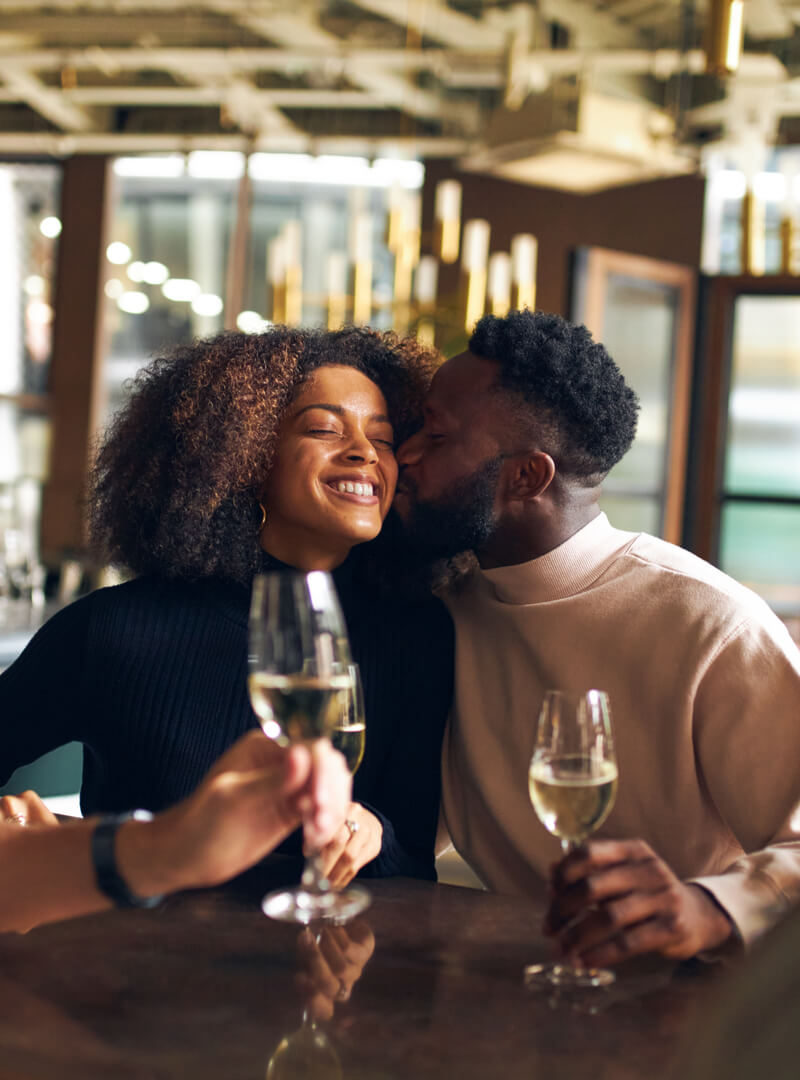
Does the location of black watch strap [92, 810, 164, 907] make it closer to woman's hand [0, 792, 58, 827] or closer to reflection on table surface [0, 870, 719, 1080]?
reflection on table surface [0, 870, 719, 1080]

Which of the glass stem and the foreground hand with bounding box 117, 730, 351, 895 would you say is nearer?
the foreground hand with bounding box 117, 730, 351, 895

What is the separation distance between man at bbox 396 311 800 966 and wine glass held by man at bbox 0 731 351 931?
0.45 metres

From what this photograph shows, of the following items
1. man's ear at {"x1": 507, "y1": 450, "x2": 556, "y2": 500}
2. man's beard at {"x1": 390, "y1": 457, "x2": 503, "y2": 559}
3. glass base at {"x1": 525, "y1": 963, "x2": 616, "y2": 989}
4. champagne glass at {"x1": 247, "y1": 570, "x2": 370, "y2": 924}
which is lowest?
glass base at {"x1": 525, "y1": 963, "x2": 616, "y2": 989}

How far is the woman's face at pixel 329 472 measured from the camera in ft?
5.42

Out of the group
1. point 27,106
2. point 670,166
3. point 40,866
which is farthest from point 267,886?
point 27,106

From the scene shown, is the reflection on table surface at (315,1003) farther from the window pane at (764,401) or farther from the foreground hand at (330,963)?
the window pane at (764,401)

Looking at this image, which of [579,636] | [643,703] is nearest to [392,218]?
[579,636]

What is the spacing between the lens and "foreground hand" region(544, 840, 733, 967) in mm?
1008

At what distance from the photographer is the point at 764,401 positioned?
18.7ft

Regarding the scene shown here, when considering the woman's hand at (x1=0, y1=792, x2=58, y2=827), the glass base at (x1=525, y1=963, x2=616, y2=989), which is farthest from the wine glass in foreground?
the woman's hand at (x1=0, y1=792, x2=58, y2=827)

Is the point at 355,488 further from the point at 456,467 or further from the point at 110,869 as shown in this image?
the point at 110,869

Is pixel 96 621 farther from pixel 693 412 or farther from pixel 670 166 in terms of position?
pixel 693 412

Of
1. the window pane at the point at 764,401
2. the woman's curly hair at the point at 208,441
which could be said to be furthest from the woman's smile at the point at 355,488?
the window pane at the point at 764,401

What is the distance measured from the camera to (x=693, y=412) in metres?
5.96
